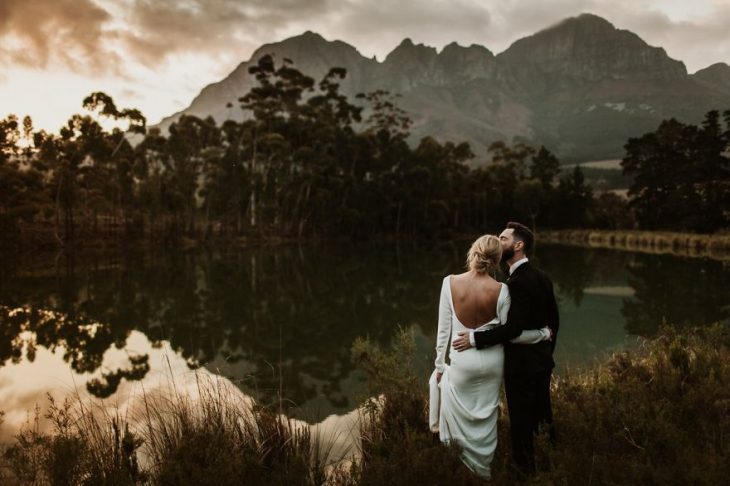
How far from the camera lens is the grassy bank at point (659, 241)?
1455 inches

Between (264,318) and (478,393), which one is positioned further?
(264,318)

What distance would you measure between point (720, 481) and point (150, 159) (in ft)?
183

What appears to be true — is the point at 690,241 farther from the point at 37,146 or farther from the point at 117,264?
the point at 37,146

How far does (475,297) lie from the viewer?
4.19 meters

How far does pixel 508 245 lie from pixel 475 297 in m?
0.55

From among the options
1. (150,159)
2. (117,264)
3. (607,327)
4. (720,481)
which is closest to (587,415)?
(720,481)

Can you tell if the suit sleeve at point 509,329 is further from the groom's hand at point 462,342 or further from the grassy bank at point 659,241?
the grassy bank at point 659,241

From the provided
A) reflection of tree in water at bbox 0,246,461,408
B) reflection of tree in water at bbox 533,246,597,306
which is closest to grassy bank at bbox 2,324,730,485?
reflection of tree in water at bbox 0,246,461,408

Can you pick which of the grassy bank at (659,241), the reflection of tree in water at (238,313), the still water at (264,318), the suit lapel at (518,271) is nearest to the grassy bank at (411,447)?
the suit lapel at (518,271)

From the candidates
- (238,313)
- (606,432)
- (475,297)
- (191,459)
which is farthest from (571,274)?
(191,459)

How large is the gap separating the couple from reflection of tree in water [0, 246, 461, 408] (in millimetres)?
4250

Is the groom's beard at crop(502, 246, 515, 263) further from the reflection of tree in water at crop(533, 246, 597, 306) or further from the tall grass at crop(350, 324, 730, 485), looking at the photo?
the reflection of tree in water at crop(533, 246, 597, 306)

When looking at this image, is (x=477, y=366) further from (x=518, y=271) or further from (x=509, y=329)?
(x=518, y=271)

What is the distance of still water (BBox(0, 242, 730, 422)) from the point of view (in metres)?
9.45
